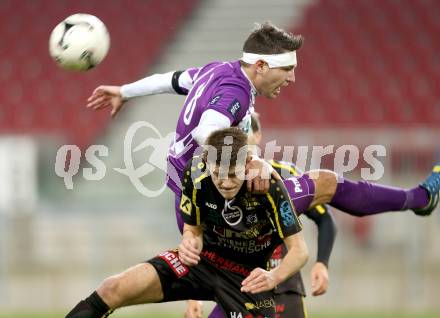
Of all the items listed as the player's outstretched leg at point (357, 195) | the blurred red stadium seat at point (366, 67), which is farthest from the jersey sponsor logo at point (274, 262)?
the blurred red stadium seat at point (366, 67)

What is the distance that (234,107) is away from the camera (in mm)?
5328

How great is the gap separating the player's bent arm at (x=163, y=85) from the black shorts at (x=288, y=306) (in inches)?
58.5

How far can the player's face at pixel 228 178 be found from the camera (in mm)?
4867

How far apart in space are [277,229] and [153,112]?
8.43m

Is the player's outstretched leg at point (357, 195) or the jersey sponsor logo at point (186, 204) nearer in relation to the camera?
the jersey sponsor logo at point (186, 204)

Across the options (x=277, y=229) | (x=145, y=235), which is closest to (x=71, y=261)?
(x=145, y=235)

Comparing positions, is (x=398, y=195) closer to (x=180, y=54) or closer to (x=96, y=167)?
(x=96, y=167)

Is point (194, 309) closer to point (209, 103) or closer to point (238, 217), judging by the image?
point (238, 217)

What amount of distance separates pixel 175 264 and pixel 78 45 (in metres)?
1.54

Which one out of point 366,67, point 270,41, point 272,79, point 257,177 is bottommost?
point 257,177

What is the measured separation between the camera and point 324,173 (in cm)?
587

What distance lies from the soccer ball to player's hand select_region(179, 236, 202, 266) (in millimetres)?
1403

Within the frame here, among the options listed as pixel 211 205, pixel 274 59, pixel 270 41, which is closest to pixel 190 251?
pixel 211 205

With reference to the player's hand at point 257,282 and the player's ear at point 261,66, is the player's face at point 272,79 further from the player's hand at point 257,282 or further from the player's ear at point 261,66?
the player's hand at point 257,282
